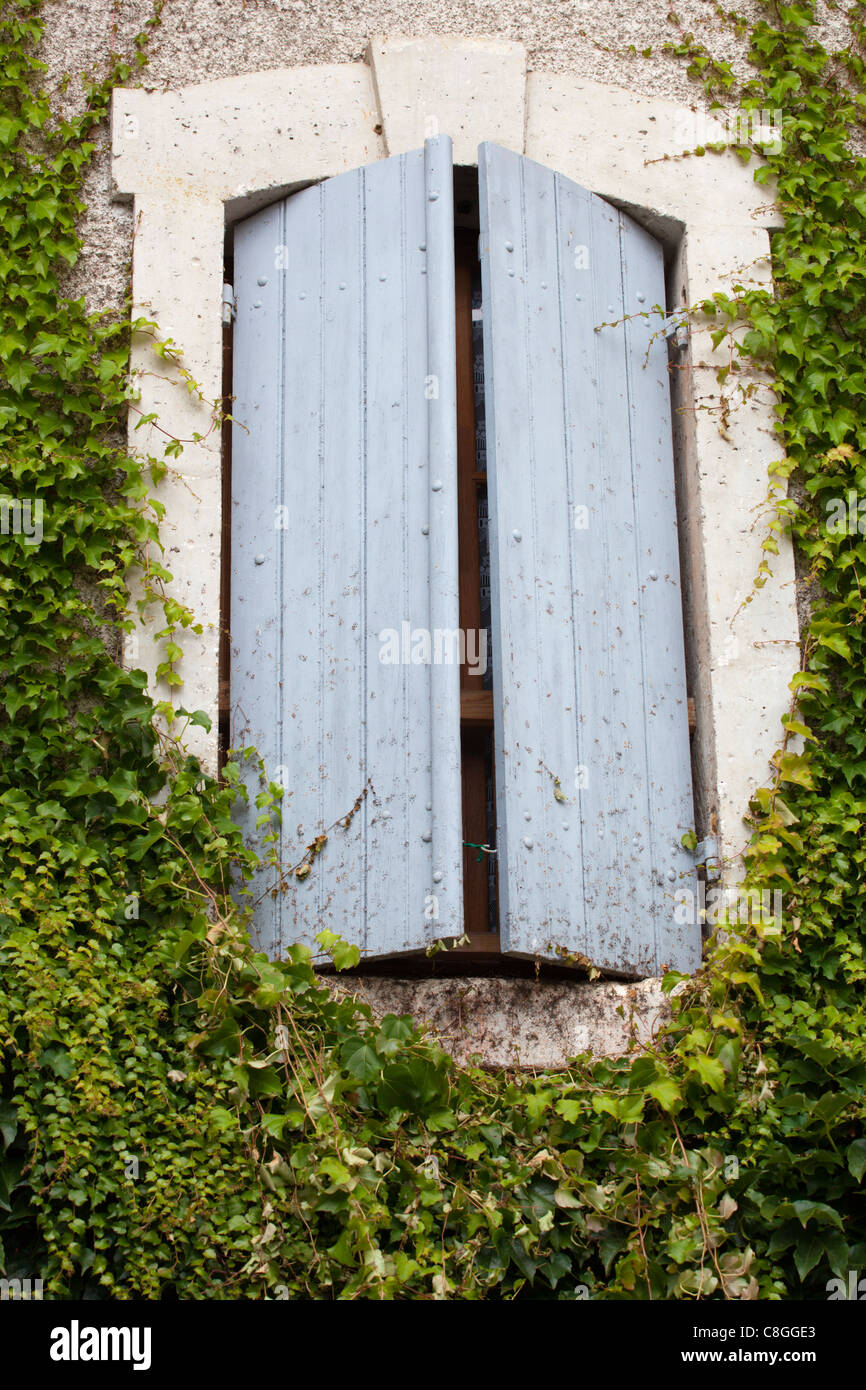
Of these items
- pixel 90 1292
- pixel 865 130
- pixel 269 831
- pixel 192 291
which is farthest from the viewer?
pixel 865 130

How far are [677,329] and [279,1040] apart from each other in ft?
7.78

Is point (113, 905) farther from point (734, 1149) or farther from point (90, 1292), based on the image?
point (734, 1149)

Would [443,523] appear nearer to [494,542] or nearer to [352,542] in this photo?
[494,542]

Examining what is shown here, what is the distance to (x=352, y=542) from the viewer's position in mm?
4176

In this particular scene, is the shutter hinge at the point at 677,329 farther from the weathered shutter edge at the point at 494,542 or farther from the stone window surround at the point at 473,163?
the weathered shutter edge at the point at 494,542

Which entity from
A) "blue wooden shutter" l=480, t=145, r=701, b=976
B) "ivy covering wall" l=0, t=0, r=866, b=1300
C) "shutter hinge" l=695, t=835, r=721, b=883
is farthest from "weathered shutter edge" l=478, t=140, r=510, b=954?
"shutter hinge" l=695, t=835, r=721, b=883

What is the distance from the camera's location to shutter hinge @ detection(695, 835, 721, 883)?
13.2 ft

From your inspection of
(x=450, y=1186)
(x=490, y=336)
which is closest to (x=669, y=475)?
(x=490, y=336)

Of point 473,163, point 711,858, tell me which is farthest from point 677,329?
point 711,858

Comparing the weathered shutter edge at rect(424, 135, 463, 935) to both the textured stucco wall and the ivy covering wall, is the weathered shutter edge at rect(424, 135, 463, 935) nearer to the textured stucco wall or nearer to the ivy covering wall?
the ivy covering wall

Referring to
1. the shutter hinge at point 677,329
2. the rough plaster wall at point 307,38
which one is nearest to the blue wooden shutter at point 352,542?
the rough plaster wall at point 307,38

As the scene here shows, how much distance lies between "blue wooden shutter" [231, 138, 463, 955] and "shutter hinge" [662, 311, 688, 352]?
0.66 m

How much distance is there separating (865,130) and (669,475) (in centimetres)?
132

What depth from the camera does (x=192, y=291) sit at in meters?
4.33
